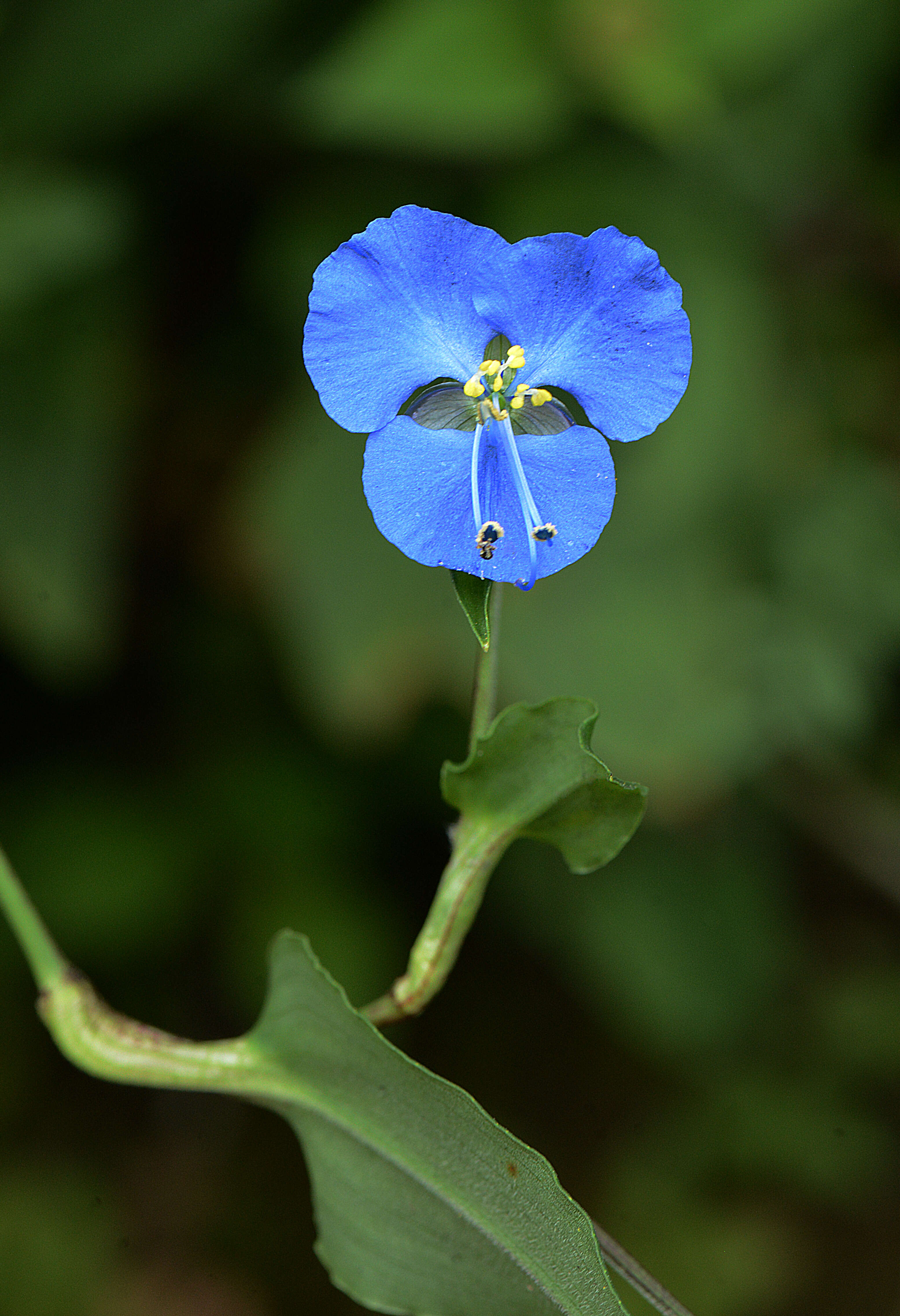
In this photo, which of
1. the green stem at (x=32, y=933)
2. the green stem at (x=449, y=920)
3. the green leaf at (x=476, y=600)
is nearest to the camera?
the green leaf at (x=476, y=600)

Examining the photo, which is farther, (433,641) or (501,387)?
(433,641)

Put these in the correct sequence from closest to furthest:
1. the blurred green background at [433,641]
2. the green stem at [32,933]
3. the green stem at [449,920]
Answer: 1. the green stem at [449,920]
2. the green stem at [32,933]
3. the blurred green background at [433,641]

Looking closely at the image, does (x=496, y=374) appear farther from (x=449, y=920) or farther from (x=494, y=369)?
(x=449, y=920)

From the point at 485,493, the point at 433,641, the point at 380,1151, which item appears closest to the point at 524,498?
the point at 485,493

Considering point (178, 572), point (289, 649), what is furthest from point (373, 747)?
point (178, 572)

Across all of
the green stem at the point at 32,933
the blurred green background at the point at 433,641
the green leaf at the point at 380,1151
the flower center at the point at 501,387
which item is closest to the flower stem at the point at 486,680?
the flower center at the point at 501,387

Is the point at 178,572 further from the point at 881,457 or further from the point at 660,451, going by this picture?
the point at 881,457

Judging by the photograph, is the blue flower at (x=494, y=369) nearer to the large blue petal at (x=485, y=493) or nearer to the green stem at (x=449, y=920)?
the large blue petal at (x=485, y=493)

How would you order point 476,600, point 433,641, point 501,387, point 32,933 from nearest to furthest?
point 476,600
point 501,387
point 32,933
point 433,641
